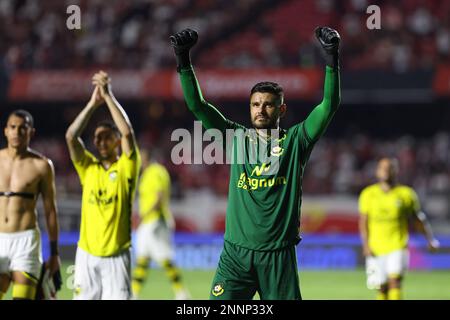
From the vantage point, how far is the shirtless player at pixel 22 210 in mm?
8180

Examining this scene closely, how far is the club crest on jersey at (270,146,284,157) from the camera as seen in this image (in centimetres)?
640

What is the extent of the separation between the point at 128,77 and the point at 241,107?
3373 mm

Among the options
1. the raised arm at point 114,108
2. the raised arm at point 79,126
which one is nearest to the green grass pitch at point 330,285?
the raised arm at point 79,126

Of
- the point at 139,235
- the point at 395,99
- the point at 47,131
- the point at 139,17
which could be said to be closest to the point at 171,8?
the point at 139,17

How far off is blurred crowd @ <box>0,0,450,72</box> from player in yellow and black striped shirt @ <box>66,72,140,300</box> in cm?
1518

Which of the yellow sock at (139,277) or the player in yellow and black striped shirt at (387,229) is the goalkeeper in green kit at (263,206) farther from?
the yellow sock at (139,277)

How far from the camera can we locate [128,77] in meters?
23.2

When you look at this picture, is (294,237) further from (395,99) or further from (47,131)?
(47,131)

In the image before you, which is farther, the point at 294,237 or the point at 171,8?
the point at 171,8

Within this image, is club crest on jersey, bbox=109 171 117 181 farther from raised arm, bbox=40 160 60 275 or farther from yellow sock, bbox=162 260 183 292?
yellow sock, bbox=162 260 183 292

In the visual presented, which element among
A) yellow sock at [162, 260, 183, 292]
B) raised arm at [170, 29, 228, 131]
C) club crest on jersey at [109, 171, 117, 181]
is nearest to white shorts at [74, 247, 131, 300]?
club crest on jersey at [109, 171, 117, 181]

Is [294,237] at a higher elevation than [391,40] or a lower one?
lower
